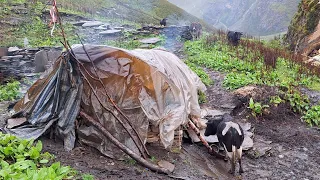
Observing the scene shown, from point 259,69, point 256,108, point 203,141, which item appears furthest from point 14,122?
point 259,69

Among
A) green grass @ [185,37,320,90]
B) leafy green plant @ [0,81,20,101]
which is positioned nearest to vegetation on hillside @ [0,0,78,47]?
leafy green plant @ [0,81,20,101]

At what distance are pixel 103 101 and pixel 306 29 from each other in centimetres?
1536

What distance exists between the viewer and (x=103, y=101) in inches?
208

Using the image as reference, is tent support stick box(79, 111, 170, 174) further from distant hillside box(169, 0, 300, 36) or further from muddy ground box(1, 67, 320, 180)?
distant hillside box(169, 0, 300, 36)

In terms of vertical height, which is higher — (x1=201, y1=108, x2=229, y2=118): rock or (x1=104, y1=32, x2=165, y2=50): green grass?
(x1=104, y1=32, x2=165, y2=50): green grass

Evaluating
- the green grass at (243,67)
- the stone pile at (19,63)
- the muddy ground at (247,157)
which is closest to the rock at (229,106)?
the muddy ground at (247,157)

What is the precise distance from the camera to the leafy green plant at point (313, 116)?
7774 millimetres

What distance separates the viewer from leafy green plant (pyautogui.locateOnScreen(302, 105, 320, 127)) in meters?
7.77

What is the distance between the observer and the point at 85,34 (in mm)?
16859

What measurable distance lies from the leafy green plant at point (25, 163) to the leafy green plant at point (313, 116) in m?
6.20

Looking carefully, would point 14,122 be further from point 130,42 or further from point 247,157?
point 130,42

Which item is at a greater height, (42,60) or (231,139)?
(42,60)

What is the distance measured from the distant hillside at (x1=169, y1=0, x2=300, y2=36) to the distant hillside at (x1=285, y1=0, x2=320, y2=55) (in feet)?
131

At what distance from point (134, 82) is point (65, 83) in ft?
3.79
